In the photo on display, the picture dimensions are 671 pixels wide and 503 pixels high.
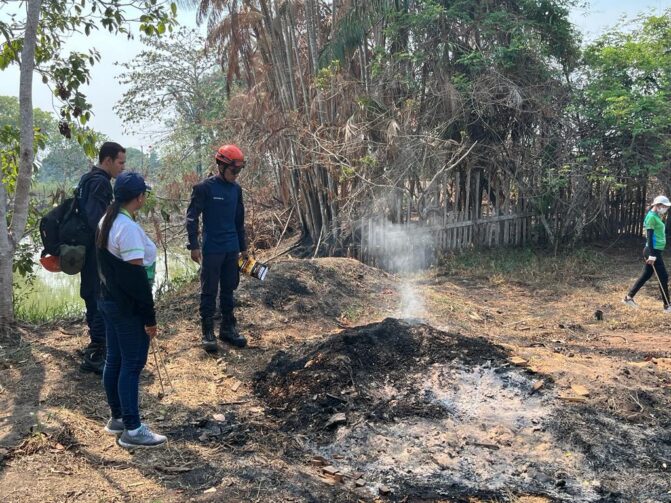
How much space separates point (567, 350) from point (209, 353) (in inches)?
145

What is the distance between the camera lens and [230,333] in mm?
5754

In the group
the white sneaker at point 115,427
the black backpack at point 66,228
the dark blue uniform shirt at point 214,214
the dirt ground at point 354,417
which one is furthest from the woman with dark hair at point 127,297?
the dark blue uniform shirt at point 214,214

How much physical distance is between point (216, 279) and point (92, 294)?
3.84 ft

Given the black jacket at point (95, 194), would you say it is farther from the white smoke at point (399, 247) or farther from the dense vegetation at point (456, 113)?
the white smoke at point (399, 247)

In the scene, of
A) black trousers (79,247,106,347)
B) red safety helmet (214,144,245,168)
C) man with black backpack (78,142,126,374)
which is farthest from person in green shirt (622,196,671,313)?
black trousers (79,247,106,347)

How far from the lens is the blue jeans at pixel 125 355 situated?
340cm

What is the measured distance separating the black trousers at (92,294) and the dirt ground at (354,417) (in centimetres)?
38

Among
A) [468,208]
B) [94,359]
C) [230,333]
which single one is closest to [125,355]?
[94,359]

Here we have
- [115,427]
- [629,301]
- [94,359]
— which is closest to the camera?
[115,427]

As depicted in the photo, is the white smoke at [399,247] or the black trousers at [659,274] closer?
A: the black trousers at [659,274]

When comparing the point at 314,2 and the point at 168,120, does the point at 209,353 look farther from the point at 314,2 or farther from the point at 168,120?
the point at 168,120

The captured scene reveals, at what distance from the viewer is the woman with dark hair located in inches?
130

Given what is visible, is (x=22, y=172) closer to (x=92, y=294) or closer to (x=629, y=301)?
(x=92, y=294)

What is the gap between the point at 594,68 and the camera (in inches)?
435
